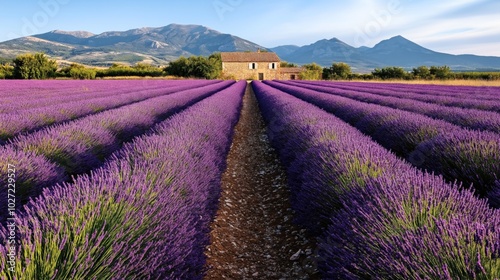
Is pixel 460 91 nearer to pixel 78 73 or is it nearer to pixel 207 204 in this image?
pixel 207 204

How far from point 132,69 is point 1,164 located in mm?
58766

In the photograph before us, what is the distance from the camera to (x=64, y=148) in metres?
3.81

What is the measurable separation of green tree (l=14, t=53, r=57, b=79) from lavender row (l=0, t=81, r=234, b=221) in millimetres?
44359

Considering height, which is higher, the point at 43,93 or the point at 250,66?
the point at 43,93

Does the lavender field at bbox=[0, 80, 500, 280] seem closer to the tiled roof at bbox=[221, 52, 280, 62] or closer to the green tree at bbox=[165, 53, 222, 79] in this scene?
the green tree at bbox=[165, 53, 222, 79]

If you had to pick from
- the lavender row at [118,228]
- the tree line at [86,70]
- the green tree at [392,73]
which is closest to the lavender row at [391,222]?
the lavender row at [118,228]

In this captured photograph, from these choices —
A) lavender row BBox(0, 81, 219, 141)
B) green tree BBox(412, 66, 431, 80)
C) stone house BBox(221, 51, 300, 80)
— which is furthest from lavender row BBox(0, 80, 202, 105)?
stone house BBox(221, 51, 300, 80)

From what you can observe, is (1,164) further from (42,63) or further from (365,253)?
(42,63)

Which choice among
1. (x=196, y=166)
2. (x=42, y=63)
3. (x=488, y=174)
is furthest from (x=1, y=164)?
(x=42, y=63)

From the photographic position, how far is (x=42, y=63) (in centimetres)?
4331

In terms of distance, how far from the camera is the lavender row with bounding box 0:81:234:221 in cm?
283

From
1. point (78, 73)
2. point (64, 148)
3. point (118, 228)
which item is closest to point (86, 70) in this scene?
point (78, 73)

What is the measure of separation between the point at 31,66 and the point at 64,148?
155 ft

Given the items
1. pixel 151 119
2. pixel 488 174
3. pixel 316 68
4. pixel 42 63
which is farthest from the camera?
pixel 316 68
